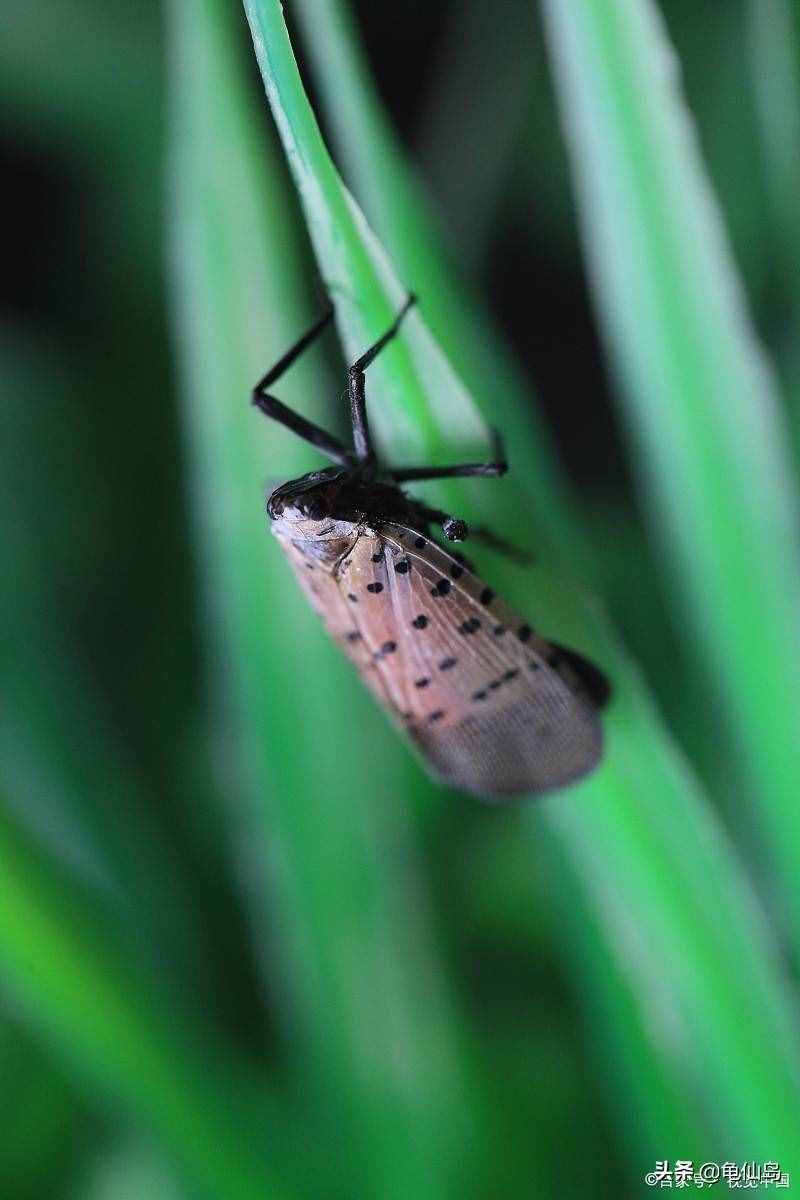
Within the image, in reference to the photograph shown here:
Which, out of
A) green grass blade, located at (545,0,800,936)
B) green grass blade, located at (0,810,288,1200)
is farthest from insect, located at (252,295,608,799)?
green grass blade, located at (0,810,288,1200)

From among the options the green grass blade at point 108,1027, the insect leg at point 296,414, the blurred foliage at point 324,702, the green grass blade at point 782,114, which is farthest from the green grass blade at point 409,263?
the green grass blade at point 108,1027

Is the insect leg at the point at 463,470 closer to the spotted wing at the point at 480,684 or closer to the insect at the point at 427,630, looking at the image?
the insect at the point at 427,630

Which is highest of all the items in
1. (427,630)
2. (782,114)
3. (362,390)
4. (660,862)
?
(782,114)

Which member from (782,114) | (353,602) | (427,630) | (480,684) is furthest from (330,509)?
(782,114)

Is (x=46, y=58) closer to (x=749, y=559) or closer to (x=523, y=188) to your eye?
(x=523, y=188)

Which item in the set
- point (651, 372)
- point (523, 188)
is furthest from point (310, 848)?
point (523, 188)

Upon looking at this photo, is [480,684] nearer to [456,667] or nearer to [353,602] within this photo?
[456,667]
